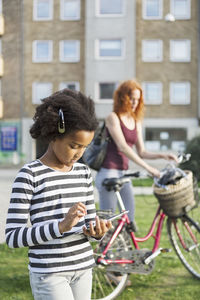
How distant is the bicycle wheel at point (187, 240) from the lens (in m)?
4.89

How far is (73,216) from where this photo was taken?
6.50ft

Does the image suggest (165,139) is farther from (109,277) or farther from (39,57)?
(109,277)

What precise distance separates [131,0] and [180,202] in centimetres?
2898

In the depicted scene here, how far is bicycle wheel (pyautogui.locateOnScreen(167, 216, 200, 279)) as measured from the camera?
489 cm

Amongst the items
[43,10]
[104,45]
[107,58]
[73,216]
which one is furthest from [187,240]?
[43,10]

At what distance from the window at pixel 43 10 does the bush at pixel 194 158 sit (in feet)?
54.1

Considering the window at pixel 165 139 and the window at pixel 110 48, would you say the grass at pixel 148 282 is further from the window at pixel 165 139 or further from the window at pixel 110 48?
the window at pixel 110 48

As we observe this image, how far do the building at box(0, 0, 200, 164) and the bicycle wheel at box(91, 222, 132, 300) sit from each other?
87.9ft

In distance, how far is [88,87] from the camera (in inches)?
1273

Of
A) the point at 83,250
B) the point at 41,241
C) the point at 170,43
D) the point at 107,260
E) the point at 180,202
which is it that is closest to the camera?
the point at 41,241

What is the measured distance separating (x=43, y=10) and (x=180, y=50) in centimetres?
845

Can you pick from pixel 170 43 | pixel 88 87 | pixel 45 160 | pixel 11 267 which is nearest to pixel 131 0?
pixel 170 43

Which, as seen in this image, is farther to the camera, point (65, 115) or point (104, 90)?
point (104, 90)

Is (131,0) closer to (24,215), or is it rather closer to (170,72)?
(170,72)
